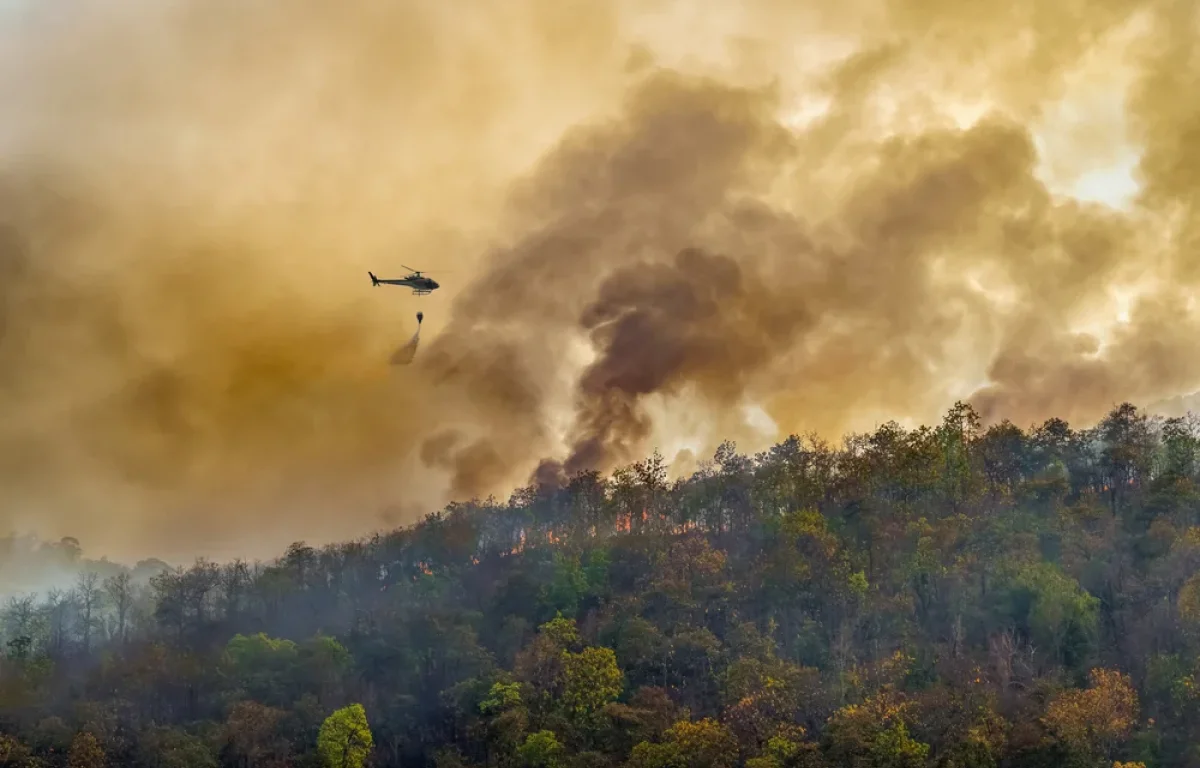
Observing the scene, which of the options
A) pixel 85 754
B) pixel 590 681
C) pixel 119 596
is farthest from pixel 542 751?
pixel 119 596

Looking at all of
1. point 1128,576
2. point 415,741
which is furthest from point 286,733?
point 1128,576

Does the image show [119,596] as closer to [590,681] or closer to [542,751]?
[590,681]

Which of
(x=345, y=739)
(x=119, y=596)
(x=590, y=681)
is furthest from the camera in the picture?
(x=119, y=596)

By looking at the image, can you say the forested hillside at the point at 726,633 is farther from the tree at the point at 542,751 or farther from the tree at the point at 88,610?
the tree at the point at 88,610

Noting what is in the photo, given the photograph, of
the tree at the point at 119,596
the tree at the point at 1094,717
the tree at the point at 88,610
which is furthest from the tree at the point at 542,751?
the tree at the point at 119,596

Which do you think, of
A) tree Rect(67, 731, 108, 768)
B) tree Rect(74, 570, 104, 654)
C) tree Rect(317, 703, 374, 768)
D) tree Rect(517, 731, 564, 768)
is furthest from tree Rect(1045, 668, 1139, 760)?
tree Rect(74, 570, 104, 654)
